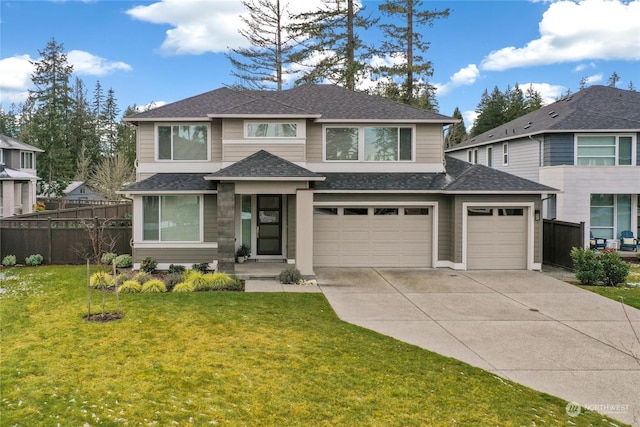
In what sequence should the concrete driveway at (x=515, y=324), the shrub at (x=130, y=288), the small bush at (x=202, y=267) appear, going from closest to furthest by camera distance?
the concrete driveway at (x=515, y=324) → the shrub at (x=130, y=288) → the small bush at (x=202, y=267)

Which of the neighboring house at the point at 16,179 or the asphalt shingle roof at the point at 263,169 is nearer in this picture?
the asphalt shingle roof at the point at 263,169

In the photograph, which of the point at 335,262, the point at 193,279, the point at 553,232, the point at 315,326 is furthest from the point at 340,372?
the point at 553,232

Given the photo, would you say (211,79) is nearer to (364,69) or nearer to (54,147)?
(364,69)

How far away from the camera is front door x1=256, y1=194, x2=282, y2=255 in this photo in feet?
50.4

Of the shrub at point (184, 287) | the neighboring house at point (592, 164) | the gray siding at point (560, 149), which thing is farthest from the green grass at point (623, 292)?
the shrub at point (184, 287)

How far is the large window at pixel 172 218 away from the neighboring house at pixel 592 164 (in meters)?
13.8

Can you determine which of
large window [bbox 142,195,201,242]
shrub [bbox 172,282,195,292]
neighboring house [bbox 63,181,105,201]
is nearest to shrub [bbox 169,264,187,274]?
large window [bbox 142,195,201,242]

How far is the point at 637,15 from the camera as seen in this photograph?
18203mm

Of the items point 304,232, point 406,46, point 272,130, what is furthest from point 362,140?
point 406,46

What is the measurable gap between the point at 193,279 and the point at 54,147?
38.6 metres

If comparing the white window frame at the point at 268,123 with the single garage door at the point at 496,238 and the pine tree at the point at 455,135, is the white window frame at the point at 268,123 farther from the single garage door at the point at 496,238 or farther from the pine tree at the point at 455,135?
the pine tree at the point at 455,135

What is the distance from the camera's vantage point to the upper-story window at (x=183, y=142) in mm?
15469

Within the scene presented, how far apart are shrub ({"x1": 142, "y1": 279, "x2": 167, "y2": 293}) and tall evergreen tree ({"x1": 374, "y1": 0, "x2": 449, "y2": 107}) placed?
72.7 feet

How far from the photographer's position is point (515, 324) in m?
8.90
